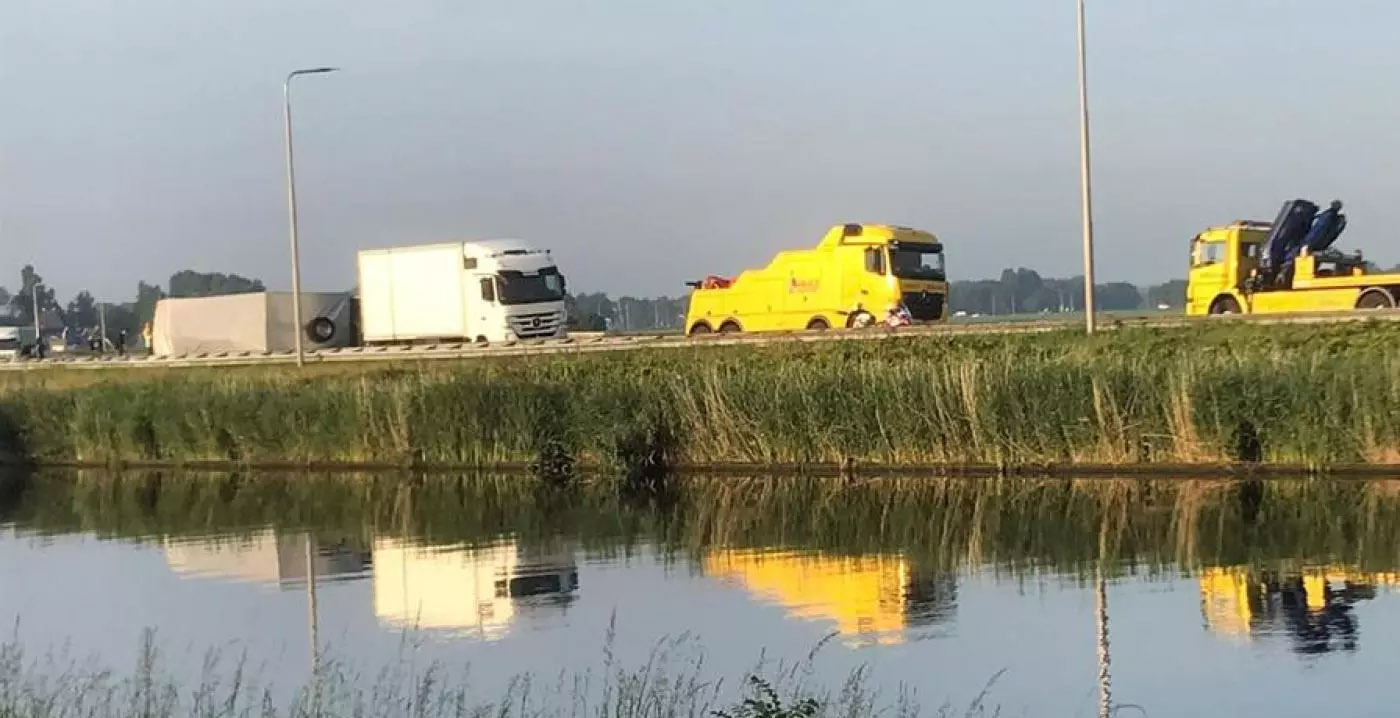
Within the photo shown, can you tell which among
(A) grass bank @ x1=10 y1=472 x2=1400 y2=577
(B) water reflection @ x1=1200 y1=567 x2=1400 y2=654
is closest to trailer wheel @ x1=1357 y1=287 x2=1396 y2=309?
(A) grass bank @ x1=10 y1=472 x2=1400 y2=577

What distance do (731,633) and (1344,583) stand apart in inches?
254

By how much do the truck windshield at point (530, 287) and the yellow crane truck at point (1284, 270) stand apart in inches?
771

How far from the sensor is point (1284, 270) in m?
41.6

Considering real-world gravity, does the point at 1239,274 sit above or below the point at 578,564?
above

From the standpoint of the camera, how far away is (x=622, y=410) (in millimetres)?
33094

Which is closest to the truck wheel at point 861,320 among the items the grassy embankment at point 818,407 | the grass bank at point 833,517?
the grassy embankment at point 818,407

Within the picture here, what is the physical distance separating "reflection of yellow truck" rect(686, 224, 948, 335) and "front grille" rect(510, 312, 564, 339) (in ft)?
25.0

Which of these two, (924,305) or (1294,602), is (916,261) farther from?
(1294,602)

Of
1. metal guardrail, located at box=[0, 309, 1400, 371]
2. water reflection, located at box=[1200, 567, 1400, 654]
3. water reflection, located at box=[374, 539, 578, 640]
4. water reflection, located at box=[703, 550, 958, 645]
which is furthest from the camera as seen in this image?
metal guardrail, located at box=[0, 309, 1400, 371]

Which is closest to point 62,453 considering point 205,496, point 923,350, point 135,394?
point 135,394

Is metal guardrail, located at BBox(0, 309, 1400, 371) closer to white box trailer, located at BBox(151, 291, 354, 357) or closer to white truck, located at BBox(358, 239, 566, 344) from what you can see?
white truck, located at BBox(358, 239, 566, 344)

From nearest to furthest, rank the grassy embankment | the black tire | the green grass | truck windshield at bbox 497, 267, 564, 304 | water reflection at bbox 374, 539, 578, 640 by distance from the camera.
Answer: the green grass
water reflection at bbox 374, 539, 578, 640
the grassy embankment
truck windshield at bbox 497, 267, 564, 304
the black tire

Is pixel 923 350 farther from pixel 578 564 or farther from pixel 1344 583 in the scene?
pixel 1344 583

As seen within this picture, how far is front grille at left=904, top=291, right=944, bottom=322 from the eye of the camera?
44469 millimetres
